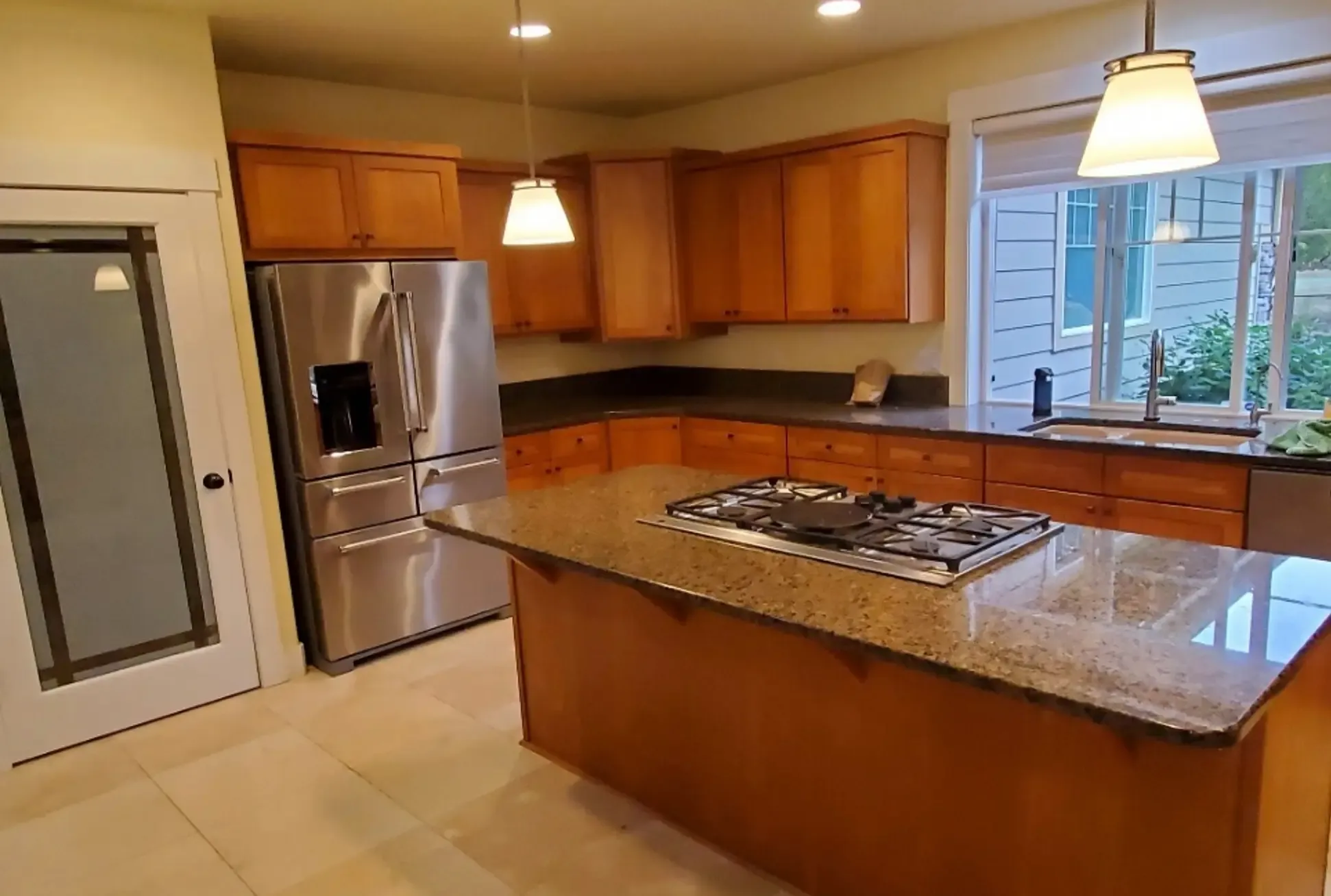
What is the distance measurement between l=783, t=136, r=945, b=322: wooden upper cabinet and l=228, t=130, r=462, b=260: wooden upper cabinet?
1.64 m

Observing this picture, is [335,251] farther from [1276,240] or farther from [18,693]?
[1276,240]

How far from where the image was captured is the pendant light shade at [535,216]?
8.16 ft

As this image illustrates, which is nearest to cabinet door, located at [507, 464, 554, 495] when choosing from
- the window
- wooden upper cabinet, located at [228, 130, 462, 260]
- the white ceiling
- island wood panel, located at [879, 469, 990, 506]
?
wooden upper cabinet, located at [228, 130, 462, 260]

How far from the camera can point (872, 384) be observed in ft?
14.5

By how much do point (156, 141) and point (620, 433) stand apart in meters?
2.40

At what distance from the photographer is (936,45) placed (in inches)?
158

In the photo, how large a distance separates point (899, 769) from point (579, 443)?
287 centimetres

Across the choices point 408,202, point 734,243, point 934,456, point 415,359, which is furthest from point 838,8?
point 415,359

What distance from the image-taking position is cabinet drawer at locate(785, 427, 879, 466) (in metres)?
4.03

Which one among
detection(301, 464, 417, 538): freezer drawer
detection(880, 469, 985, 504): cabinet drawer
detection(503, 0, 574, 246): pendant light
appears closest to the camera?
detection(503, 0, 574, 246): pendant light

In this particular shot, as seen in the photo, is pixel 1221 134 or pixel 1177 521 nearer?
pixel 1177 521

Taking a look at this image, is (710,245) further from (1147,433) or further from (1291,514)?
(1291,514)

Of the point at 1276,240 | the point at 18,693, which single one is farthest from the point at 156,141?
the point at 1276,240

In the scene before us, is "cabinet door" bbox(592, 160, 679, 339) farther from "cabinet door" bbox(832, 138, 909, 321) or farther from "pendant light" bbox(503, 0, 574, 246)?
"pendant light" bbox(503, 0, 574, 246)
